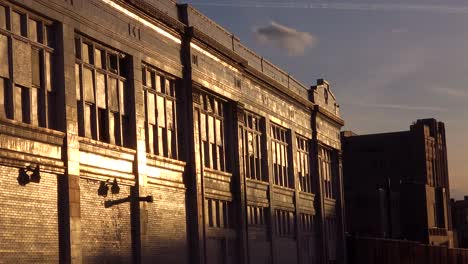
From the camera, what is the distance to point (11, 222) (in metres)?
24.3

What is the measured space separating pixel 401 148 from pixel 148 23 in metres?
82.6

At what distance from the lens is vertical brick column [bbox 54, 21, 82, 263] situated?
26.7 m

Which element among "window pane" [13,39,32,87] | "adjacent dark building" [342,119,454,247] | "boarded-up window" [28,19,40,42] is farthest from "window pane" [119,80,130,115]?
"adjacent dark building" [342,119,454,247]

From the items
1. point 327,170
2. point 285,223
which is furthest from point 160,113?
point 327,170

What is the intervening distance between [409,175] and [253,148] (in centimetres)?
6695

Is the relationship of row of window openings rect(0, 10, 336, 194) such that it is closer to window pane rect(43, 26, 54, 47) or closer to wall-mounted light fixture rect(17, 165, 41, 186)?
window pane rect(43, 26, 54, 47)

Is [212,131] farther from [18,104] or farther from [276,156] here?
[18,104]

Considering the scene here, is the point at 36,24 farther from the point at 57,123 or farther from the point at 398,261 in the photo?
the point at 398,261

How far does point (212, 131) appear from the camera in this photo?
4122 cm

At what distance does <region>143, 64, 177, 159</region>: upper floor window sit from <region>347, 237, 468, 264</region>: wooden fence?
26.7 meters

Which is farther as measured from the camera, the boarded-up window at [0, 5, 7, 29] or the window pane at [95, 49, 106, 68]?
the window pane at [95, 49, 106, 68]

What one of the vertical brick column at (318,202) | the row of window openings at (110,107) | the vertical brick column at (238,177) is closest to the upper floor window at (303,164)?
the vertical brick column at (318,202)

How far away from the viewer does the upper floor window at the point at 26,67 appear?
81.5 ft

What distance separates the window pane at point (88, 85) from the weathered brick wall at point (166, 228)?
536cm
